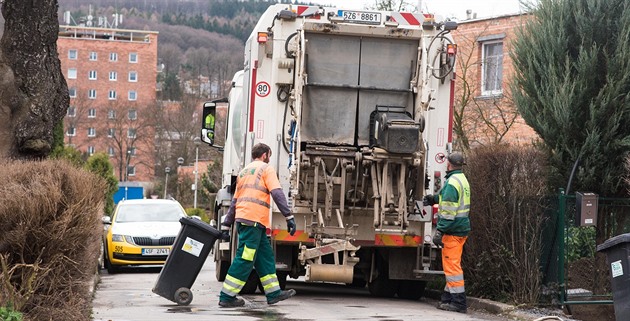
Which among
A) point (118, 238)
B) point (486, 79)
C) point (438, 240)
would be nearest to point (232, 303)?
point (438, 240)

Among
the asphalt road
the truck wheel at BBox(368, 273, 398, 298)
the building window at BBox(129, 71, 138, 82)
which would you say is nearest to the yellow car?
the asphalt road

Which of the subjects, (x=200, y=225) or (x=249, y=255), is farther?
(x=200, y=225)

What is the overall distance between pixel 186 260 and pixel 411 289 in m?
3.09

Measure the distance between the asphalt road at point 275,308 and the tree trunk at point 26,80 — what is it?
6.16ft

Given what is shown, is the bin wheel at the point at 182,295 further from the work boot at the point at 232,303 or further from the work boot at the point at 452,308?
the work boot at the point at 452,308

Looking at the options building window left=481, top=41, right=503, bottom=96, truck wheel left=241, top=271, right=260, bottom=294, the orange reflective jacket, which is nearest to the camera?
the orange reflective jacket

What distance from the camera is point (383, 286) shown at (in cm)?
1325

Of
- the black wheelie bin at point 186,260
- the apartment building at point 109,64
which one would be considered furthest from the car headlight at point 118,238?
the apartment building at point 109,64

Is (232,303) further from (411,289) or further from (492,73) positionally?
(492,73)

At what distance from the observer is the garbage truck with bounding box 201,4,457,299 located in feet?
38.2

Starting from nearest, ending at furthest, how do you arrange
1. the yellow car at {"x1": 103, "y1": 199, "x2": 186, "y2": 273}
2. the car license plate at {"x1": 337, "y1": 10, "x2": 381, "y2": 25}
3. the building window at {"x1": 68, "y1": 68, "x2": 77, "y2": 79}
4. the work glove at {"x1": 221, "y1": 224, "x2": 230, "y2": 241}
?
the work glove at {"x1": 221, "y1": 224, "x2": 230, "y2": 241} → the car license plate at {"x1": 337, "y1": 10, "x2": 381, "y2": 25} → the yellow car at {"x1": 103, "y1": 199, "x2": 186, "y2": 273} → the building window at {"x1": 68, "y1": 68, "x2": 77, "y2": 79}

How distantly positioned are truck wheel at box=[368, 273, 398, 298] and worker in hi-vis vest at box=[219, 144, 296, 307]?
2338 mm

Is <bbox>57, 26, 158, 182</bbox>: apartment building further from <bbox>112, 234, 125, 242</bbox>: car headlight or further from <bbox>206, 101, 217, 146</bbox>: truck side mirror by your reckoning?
<bbox>206, 101, 217, 146</bbox>: truck side mirror

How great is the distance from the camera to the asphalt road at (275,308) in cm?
1042
